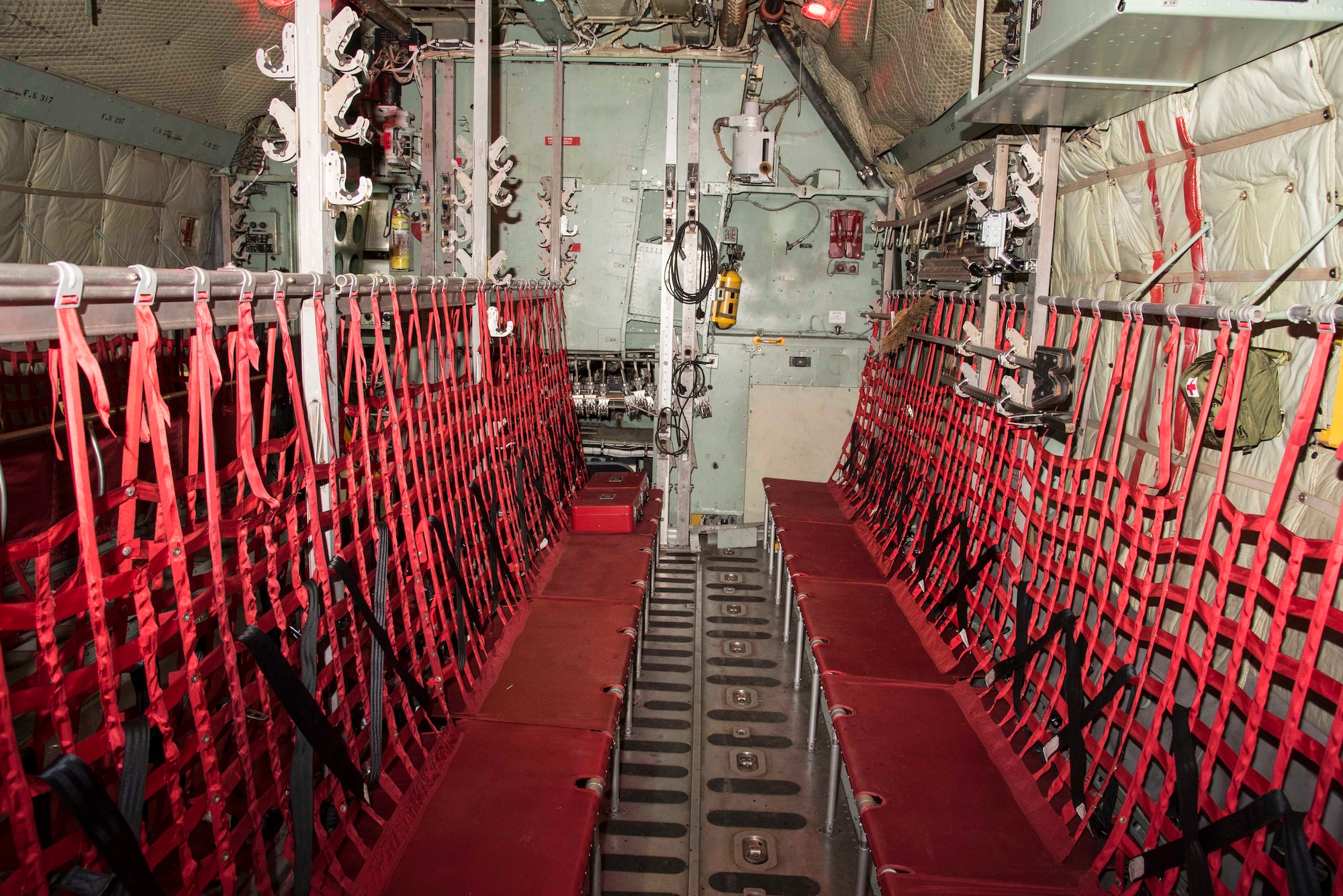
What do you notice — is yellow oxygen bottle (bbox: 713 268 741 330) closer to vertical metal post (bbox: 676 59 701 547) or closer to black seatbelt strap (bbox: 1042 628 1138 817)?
vertical metal post (bbox: 676 59 701 547)

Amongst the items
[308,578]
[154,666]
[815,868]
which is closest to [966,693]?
[815,868]

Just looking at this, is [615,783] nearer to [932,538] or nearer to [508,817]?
[508,817]

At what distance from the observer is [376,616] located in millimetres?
2605

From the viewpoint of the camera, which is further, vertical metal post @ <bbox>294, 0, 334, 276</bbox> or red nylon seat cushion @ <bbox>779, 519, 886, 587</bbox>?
red nylon seat cushion @ <bbox>779, 519, 886, 587</bbox>

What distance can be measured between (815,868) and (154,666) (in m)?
2.63

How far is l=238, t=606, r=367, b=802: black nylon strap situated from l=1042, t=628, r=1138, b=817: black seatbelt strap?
2189mm

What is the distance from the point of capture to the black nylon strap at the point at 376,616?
244 centimetres

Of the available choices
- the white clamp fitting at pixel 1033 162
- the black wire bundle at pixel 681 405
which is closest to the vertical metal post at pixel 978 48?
the white clamp fitting at pixel 1033 162

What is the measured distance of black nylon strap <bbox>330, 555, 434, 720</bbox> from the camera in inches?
95.9

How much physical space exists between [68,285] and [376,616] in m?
1.49

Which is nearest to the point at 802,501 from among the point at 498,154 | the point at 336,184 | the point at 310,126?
the point at 498,154

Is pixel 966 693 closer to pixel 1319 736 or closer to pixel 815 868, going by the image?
Answer: pixel 815 868

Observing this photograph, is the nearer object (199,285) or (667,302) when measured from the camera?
(199,285)

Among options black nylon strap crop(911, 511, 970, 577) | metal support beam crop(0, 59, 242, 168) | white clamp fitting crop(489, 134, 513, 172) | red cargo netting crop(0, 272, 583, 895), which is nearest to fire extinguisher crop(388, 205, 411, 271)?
metal support beam crop(0, 59, 242, 168)
